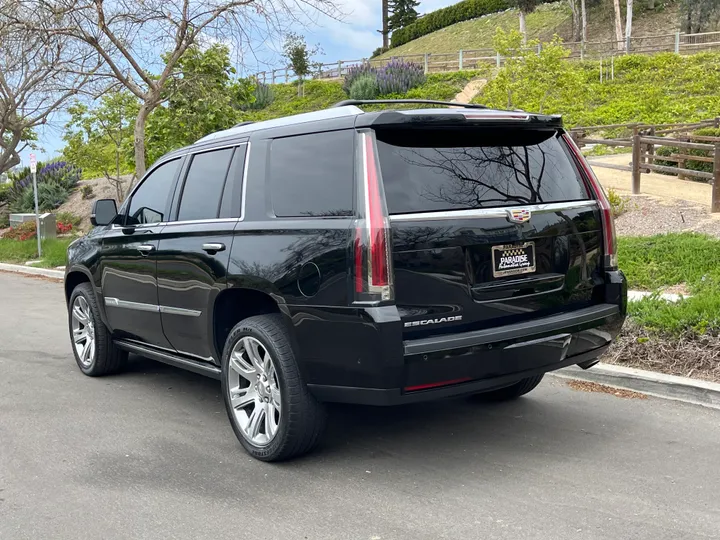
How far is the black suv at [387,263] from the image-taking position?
3.96 metres

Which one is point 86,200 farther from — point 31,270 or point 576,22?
point 576,22

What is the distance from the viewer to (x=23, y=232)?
23.2m

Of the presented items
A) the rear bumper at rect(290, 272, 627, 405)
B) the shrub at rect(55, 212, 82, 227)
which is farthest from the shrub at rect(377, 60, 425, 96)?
the rear bumper at rect(290, 272, 627, 405)

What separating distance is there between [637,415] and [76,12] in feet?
43.9

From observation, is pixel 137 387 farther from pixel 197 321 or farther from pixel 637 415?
pixel 637 415

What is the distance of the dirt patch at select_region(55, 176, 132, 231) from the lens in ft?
84.2

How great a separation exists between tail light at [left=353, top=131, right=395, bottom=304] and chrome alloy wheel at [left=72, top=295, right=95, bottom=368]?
3.55m

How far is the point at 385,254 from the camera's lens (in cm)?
389

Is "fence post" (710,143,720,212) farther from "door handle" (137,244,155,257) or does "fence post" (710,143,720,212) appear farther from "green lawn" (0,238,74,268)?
"green lawn" (0,238,74,268)

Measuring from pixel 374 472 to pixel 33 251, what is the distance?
17.7 metres

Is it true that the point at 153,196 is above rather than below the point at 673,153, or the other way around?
below

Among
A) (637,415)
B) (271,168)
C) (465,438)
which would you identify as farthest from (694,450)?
(271,168)

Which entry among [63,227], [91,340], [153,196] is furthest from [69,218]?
[153,196]

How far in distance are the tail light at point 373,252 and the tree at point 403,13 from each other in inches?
2970
